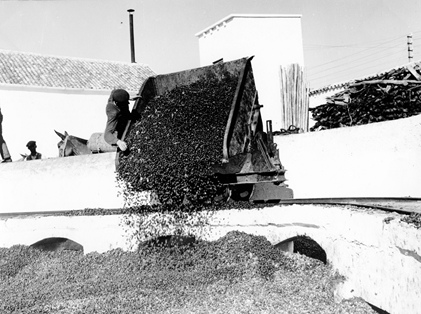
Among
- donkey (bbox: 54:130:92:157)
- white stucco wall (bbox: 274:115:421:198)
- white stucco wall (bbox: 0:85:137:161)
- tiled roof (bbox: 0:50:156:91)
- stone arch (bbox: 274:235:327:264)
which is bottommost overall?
stone arch (bbox: 274:235:327:264)

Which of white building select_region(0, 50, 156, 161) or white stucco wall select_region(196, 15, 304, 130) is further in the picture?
white building select_region(0, 50, 156, 161)

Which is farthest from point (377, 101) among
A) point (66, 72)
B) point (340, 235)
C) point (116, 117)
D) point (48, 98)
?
point (66, 72)

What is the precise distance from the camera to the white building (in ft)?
74.0

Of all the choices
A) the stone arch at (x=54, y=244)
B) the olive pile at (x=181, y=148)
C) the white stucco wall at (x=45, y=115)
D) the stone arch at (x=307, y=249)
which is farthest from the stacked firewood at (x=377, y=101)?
the white stucco wall at (x=45, y=115)

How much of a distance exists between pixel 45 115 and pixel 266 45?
40.0 ft

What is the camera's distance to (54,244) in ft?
26.8

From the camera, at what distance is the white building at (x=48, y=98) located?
888 inches

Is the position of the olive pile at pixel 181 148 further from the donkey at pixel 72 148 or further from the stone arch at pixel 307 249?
the donkey at pixel 72 148

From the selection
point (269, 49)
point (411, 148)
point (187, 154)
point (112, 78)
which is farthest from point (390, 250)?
point (112, 78)

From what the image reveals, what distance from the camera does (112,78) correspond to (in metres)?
27.7

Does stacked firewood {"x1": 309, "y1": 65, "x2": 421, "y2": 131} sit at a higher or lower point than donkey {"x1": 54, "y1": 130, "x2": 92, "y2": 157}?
higher

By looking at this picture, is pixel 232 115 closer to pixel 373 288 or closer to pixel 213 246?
pixel 213 246

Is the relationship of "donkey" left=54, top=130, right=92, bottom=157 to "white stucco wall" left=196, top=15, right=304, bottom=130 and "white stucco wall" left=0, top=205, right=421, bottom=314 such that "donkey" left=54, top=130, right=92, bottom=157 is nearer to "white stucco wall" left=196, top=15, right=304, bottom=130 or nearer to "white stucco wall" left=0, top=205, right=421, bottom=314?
"white stucco wall" left=0, top=205, right=421, bottom=314

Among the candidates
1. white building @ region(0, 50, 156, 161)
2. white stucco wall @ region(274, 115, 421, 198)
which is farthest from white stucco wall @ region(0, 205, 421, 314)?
white building @ region(0, 50, 156, 161)
